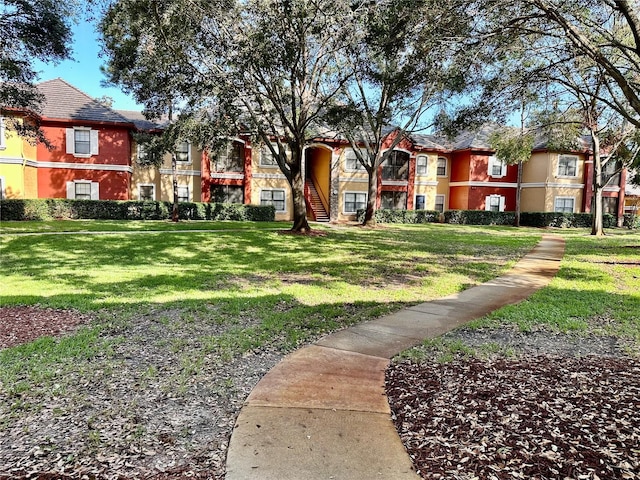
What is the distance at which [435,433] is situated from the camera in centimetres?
305

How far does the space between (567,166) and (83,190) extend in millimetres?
31790

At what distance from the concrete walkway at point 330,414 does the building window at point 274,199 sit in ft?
73.6

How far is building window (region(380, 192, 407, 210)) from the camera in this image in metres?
30.8

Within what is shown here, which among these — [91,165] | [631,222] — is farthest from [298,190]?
[631,222]

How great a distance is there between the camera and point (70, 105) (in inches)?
934

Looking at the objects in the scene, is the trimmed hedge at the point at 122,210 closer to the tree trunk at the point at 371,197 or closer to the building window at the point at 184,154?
the building window at the point at 184,154

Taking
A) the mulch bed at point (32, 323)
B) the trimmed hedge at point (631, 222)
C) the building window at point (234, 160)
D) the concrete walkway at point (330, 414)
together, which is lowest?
the concrete walkway at point (330, 414)

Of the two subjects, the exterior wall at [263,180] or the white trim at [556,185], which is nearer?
the exterior wall at [263,180]

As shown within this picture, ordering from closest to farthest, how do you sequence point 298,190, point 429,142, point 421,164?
1. point 298,190
2. point 421,164
3. point 429,142

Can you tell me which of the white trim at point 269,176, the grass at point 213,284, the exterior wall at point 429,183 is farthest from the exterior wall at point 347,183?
the grass at point 213,284

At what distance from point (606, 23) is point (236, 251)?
1150 cm

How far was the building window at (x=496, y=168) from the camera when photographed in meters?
31.4

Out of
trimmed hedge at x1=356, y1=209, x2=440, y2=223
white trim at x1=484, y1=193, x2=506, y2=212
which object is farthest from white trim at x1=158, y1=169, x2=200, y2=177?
white trim at x1=484, y1=193, x2=506, y2=212

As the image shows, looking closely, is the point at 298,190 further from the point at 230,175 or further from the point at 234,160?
the point at 234,160
